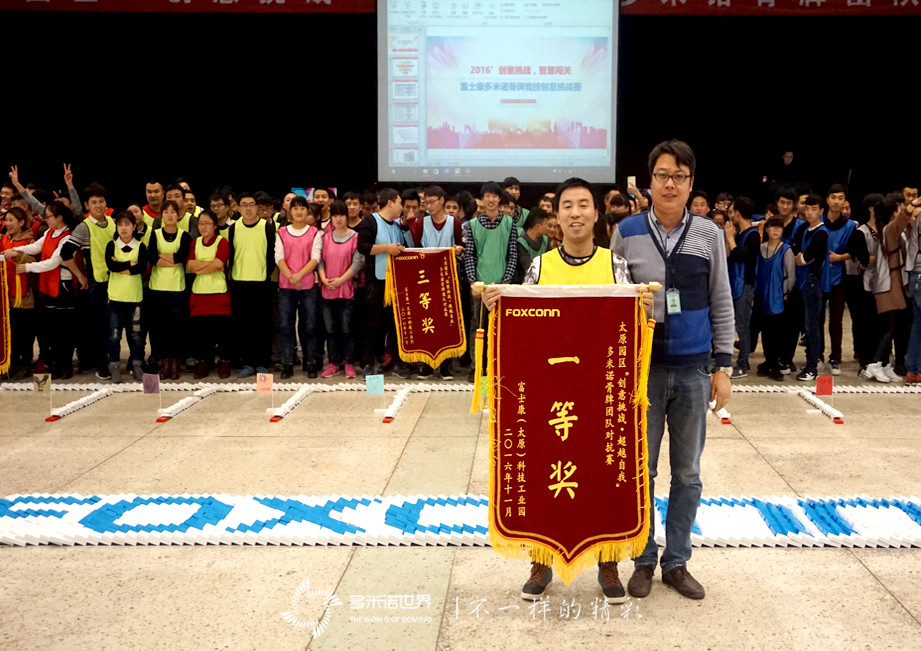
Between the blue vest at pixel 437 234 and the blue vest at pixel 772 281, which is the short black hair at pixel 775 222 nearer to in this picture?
the blue vest at pixel 772 281

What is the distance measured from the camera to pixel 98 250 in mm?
6223

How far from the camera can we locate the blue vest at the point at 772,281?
19.9 ft

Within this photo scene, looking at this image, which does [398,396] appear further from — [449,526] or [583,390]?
[583,390]

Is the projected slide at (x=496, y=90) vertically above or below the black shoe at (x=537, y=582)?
above

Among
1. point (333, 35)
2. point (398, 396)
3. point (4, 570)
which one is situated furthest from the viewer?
point (333, 35)

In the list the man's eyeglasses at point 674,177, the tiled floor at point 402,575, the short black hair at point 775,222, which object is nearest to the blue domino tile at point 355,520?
the tiled floor at point 402,575

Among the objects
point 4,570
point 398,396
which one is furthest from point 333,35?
point 4,570

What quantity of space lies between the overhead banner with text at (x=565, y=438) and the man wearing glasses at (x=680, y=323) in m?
0.15

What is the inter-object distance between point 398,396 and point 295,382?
3.50ft

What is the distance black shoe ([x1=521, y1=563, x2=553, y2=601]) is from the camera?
8.67 feet

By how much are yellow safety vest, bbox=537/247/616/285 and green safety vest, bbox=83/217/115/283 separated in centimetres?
464

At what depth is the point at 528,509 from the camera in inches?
100

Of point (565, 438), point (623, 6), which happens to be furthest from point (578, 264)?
point (623, 6)

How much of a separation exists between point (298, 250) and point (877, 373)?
4367 millimetres
